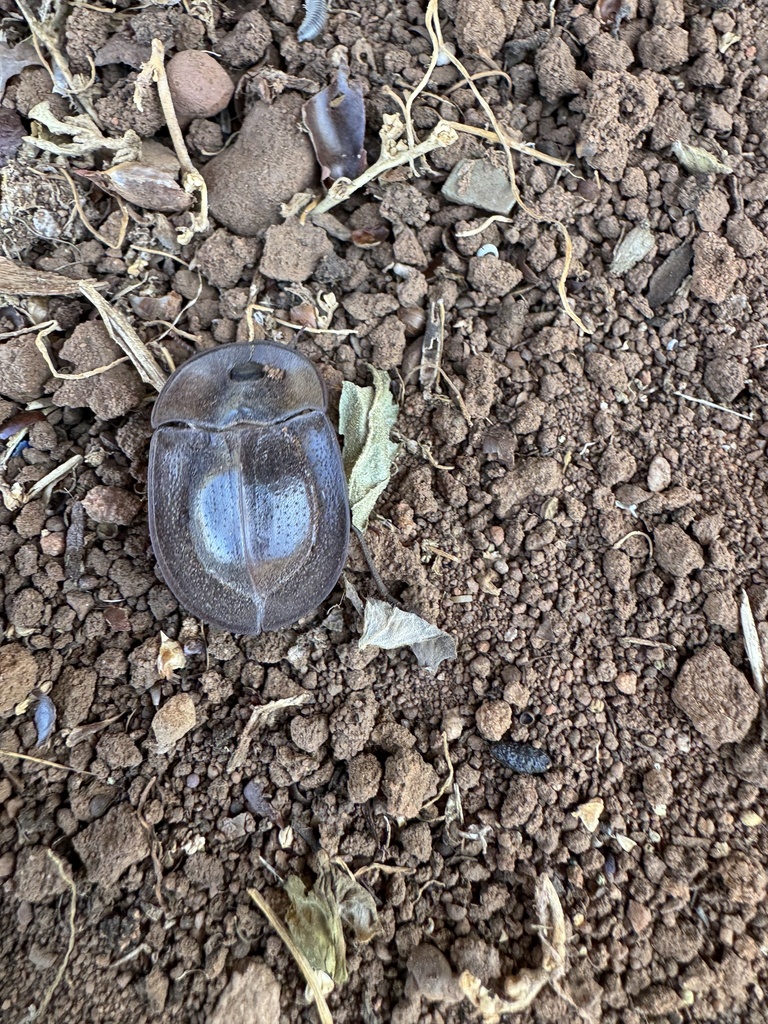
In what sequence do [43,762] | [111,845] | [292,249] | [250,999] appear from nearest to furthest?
[250,999], [111,845], [43,762], [292,249]

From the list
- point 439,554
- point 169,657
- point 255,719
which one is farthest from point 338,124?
point 255,719

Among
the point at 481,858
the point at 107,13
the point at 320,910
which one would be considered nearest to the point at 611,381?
the point at 481,858

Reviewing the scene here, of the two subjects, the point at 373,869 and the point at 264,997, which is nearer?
the point at 264,997

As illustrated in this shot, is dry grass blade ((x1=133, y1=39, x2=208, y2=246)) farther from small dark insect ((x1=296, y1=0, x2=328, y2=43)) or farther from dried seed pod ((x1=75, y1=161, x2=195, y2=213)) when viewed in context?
small dark insect ((x1=296, y1=0, x2=328, y2=43))

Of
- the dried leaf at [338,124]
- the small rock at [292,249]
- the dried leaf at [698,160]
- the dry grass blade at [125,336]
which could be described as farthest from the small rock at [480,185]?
the dry grass blade at [125,336]

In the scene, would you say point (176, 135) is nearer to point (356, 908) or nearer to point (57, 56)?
point (57, 56)

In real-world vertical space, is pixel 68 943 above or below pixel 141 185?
below

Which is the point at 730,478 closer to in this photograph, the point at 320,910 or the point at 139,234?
the point at 320,910

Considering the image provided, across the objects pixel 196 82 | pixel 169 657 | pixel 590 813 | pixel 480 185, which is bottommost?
pixel 590 813
